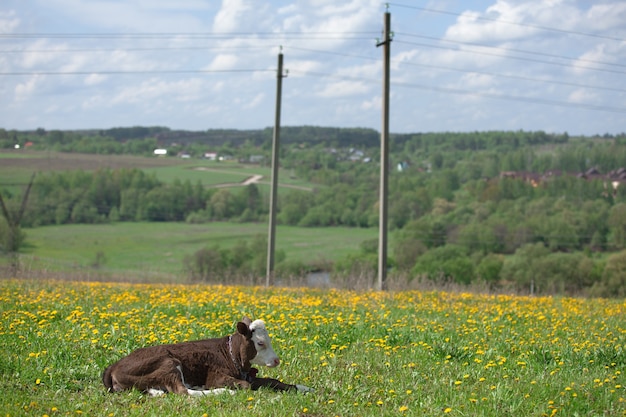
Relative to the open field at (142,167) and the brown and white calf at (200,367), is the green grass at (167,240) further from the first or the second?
the brown and white calf at (200,367)

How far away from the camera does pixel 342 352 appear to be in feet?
35.9

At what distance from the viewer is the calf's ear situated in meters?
8.72

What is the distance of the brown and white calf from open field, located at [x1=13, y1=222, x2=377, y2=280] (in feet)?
213

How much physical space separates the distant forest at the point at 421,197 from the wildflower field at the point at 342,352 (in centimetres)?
4242

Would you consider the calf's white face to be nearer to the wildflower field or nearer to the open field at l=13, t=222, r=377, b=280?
the wildflower field

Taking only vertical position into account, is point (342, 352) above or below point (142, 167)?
below

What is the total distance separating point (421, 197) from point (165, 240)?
29630 millimetres

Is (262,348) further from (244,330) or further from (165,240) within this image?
(165,240)

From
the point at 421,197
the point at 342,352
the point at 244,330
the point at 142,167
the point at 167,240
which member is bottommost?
the point at 167,240

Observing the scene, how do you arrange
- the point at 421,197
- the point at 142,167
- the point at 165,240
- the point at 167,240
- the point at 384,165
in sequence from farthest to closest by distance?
the point at 421,197 → the point at 167,240 → the point at 165,240 → the point at 142,167 → the point at 384,165

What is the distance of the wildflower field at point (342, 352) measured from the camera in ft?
26.4

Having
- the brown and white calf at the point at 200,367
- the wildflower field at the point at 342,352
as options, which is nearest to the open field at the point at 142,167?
the wildflower field at the point at 342,352

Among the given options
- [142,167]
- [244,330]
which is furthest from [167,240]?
[244,330]

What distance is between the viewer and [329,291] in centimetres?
1953
